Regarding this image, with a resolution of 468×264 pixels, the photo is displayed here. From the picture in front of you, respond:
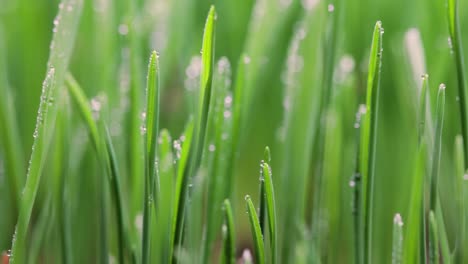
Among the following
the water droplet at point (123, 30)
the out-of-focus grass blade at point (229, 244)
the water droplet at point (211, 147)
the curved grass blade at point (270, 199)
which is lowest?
the out-of-focus grass blade at point (229, 244)

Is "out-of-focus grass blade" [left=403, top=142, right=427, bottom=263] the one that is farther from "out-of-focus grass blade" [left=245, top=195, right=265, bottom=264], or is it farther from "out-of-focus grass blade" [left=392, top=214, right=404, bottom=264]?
"out-of-focus grass blade" [left=245, top=195, right=265, bottom=264]

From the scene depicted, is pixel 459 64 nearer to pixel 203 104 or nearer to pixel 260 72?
pixel 203 104

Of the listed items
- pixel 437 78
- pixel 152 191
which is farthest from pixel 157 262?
pixel 437 78

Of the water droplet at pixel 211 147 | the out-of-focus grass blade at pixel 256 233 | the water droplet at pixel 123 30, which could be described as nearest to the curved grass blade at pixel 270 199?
the out-of-focus grass blade at pixel 256 233

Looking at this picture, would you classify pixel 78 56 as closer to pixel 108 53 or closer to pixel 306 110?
pixel 108 53

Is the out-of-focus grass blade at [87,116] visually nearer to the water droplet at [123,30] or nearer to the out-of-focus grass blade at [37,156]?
the out-of-focus grass blade at [37,156]

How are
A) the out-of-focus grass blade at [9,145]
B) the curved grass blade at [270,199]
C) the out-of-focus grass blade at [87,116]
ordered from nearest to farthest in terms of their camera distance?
the curved grass blade at [270,199]
the out-of-focus grass blade at [87,116]
the out-of-focus grass blade at [9,145]

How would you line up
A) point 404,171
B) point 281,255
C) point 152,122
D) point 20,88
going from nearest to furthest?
point 152,122
point 281,255
point 404,171
point 20,88
